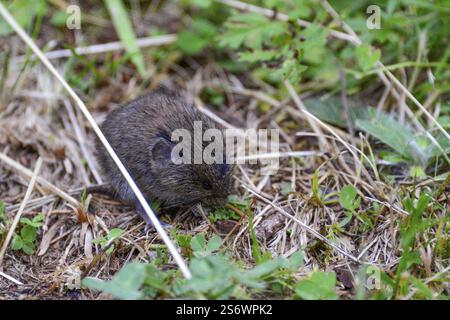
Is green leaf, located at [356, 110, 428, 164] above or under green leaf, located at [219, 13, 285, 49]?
under

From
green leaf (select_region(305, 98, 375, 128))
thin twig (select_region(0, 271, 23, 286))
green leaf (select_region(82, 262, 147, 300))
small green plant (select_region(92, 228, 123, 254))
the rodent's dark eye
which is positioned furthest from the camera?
green leaf (select_region(305, 98, 375, 128))

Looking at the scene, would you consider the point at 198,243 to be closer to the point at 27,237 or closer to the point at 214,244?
the point at 214,244

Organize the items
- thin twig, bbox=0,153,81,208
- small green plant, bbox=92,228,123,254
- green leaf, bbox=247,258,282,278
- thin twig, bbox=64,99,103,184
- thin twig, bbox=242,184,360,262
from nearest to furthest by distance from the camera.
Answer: green leaf, bbox=247,258,282,278, thin twig, bbox=242,184,360,262, small green plant, bbox=92,228,123,254, thin twig, bbox=0,153,81,208, thin twig, bbox=64,99,103,184

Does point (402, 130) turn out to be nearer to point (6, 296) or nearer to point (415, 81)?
point (415, 81)

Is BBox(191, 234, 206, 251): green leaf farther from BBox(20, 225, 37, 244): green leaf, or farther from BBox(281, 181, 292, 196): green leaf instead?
BBox(20, 225, 37, 244): green leaf

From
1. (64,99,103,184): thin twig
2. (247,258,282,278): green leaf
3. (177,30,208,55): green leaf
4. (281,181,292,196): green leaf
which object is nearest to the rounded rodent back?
(64,99,103,184): thin twig

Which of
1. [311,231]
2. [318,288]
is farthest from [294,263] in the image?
[311,231]

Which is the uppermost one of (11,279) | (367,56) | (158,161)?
(367,56)

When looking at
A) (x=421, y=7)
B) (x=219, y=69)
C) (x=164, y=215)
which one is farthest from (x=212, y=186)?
(x=421, y=7)
